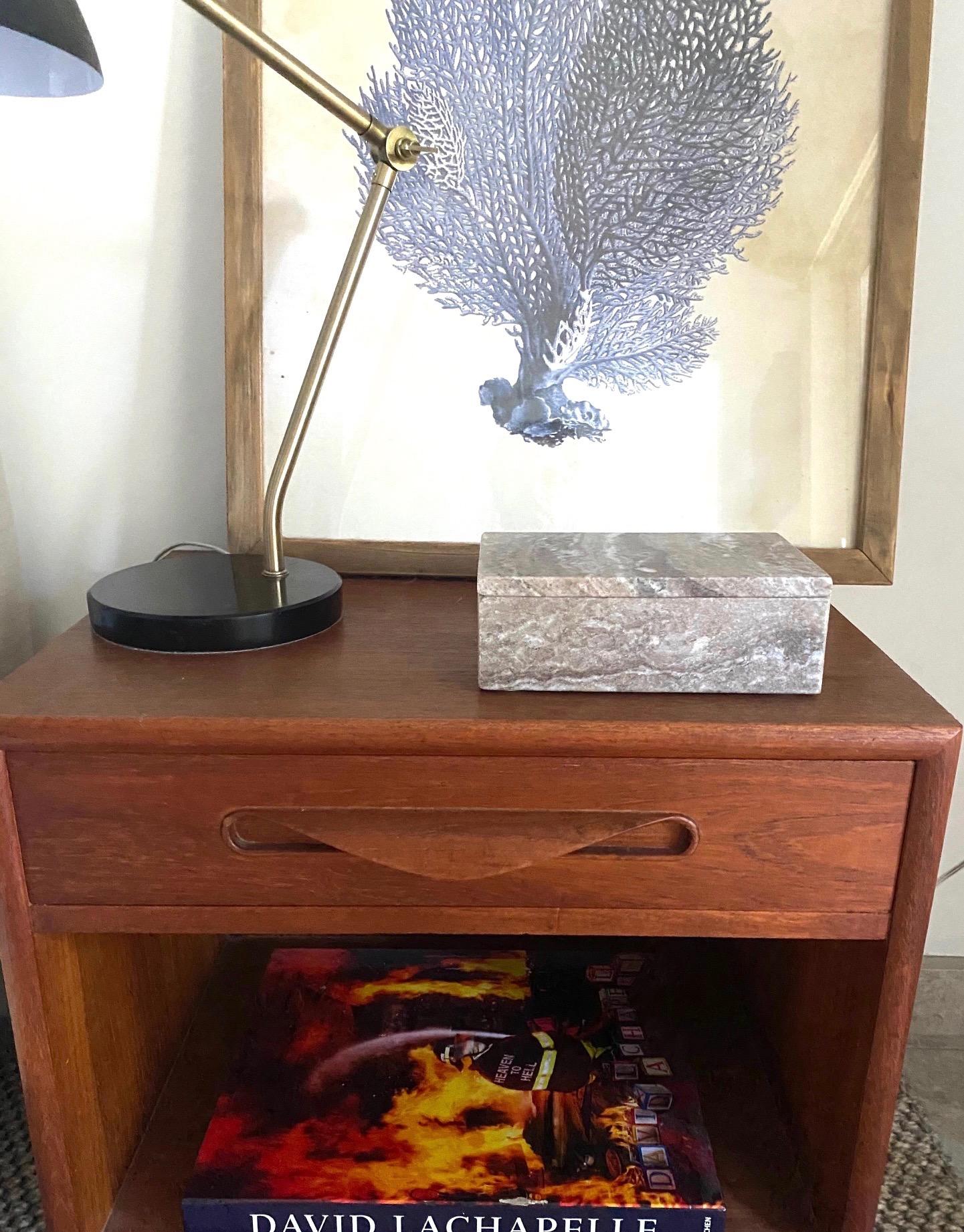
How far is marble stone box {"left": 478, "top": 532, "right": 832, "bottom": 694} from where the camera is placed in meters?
0.63

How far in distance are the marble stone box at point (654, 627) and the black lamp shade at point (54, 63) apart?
444 mm

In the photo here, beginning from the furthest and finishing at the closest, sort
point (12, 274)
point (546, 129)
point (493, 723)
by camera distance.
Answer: point (12, 274), point (546, 129), point (493, 723)

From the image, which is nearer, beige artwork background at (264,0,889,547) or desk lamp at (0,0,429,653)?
desk lamp at (0,0,429,653)

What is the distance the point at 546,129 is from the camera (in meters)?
0.84

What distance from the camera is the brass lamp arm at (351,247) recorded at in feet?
2.16

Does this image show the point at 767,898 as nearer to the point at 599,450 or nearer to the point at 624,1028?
the point at 624,1028

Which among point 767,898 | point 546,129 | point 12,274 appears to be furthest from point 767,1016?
point 12,274

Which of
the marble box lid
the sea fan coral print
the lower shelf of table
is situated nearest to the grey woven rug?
the lower shelf of table

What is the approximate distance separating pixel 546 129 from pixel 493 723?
0.57 m

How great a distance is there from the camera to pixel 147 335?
0.95 metres

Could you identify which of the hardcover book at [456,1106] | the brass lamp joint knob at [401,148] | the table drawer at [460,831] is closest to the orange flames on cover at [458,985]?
the hardcover book at [456,1106]

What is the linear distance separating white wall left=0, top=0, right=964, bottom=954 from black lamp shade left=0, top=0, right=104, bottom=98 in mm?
185

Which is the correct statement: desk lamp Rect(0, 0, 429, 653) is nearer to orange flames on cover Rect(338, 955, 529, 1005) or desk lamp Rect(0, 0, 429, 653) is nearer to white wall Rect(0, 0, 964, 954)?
white wall Rect(0, 0, 964, 954)

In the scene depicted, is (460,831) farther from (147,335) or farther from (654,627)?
(147,335)
